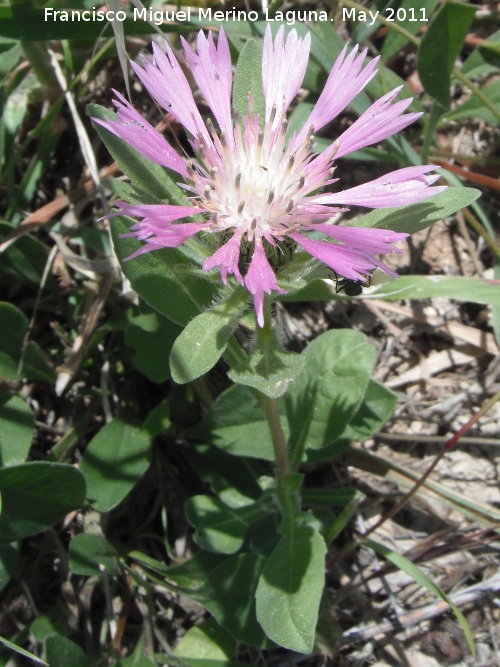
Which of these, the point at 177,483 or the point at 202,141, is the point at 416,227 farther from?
the point at 177,483

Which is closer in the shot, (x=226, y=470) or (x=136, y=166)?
(x=136, y=166)

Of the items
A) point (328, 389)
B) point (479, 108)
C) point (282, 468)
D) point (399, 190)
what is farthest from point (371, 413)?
point (479, 108)

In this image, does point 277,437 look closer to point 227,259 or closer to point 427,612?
point 227,259

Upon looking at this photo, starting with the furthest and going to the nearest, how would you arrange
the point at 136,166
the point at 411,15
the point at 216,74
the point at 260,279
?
the point at 411,15 → the point at 216,74 → the point at 136,166 → the point at 260,279

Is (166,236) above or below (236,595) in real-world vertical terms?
above

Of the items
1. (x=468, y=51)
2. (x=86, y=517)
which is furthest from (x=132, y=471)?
(x=468, y=51)

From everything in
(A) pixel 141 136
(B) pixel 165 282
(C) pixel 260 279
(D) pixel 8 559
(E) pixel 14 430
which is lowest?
(D) pixel 8 559
